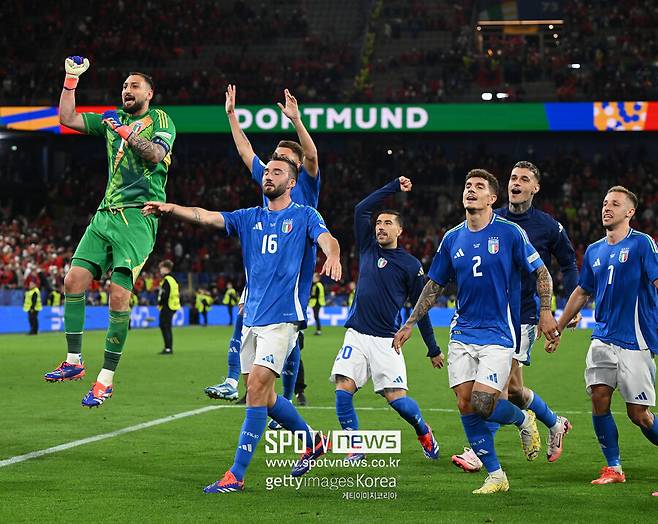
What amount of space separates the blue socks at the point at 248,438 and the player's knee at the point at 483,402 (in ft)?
5.25

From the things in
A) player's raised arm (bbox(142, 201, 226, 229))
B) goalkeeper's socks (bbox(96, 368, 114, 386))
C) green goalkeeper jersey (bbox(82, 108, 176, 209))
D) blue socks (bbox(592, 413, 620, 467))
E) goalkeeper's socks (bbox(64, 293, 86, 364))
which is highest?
green goalkeeper jersey (bbox(82, 108, 176, 209))

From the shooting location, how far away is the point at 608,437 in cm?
924

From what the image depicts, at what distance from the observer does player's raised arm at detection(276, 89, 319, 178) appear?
32.5 ft

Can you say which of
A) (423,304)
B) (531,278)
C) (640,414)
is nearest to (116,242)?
(423,304)

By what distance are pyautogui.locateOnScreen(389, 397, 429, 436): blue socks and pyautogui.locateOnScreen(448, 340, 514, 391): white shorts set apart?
1563 millimetres

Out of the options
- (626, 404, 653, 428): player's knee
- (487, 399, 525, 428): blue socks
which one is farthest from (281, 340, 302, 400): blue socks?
(626, 404, 653, 428): player's knee

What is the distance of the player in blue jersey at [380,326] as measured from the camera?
1038 centimetres

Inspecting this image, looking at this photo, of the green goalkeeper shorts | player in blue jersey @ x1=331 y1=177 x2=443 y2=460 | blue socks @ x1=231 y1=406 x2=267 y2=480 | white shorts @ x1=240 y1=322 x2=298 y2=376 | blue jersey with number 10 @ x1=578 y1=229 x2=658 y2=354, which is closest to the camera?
blue socks @ x1=231 y1=406 x2=267 y2=480

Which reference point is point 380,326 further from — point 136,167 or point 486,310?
point 136,167

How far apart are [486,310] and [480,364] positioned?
1.38 feet

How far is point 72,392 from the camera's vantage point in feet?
55.5

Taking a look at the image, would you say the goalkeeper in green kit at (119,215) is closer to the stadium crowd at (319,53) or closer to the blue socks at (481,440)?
the blue socks at (481,440)

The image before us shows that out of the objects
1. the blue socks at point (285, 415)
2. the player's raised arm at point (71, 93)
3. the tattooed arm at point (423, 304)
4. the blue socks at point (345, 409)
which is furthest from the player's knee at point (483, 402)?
Result: the player's raised arm at point (71, 93)

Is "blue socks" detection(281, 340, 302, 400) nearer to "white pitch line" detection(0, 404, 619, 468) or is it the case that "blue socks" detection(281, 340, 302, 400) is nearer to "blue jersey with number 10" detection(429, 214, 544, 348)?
"white pitch line" detection(0, 404, 619, 468)
